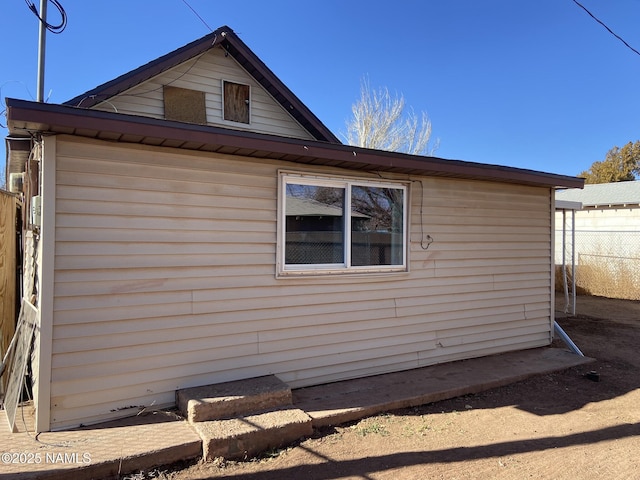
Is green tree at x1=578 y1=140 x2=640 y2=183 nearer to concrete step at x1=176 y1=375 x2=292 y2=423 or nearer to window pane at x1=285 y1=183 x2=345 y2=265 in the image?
window pane at x1=285 y1=183 x2=345 y2=265

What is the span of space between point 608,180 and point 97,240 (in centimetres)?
3353

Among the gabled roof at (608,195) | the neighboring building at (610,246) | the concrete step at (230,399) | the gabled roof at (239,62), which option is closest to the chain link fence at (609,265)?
the neighboring building at (610,246)

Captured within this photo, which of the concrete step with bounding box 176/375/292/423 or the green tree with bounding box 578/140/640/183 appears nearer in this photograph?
the concrete step with bounding box 176/375/292/423

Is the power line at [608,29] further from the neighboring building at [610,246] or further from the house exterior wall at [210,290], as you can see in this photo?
the neighboring building at [610,246]

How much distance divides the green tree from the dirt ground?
29.6 metres

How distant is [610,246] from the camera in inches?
484

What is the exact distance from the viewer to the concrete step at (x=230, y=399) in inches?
130

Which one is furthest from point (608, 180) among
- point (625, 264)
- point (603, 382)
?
point (603, 382)

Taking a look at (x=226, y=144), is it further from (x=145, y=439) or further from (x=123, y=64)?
(x=123, y=64)

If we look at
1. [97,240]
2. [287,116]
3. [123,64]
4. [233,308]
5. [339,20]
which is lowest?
[233,308]

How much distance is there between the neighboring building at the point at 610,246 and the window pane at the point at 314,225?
11.0 meters

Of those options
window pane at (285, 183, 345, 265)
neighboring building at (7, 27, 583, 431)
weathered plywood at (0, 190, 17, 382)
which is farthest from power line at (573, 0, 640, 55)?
weathered plywood at (0, 190, 17, 382)

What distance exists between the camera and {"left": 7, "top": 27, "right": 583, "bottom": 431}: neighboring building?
3.23 m

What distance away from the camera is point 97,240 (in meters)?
3.34
